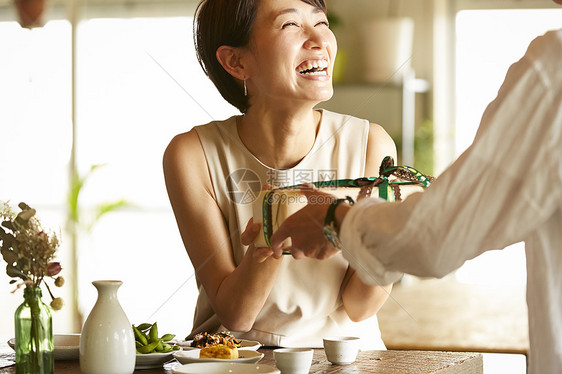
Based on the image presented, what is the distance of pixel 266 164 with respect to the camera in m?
1.92

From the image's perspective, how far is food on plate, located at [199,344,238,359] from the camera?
1.43 meters

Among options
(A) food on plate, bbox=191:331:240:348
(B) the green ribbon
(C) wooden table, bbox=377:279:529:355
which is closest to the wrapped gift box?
(B) the green ribbon

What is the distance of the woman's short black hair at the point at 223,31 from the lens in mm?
1822

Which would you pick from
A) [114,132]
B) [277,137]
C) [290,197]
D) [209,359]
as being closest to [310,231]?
[290,197]

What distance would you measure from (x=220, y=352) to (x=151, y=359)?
17 centimetres

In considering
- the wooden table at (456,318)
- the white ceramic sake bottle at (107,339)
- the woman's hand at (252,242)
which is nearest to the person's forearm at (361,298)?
the woman's hand at (252,242)

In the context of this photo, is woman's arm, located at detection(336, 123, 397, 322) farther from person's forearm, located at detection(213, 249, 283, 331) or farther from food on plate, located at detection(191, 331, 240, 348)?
food on plate, located at detection(191, 331, 240, 348)

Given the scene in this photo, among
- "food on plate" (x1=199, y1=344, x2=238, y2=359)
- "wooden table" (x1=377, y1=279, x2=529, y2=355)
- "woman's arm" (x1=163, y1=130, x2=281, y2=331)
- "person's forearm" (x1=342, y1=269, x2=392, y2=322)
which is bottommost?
"wooden table" (x1=377, y1=279, x2=529, y2=355)

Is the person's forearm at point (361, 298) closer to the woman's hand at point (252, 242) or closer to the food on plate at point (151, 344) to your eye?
the woman's hand at point (252, 242)

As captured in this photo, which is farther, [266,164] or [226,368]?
[266,164]

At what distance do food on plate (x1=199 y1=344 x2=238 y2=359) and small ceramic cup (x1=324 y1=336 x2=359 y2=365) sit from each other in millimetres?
191

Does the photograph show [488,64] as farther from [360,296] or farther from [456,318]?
[360,296]

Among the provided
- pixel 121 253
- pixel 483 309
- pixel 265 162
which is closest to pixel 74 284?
pixel 121 253

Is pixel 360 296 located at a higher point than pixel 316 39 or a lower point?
lower
